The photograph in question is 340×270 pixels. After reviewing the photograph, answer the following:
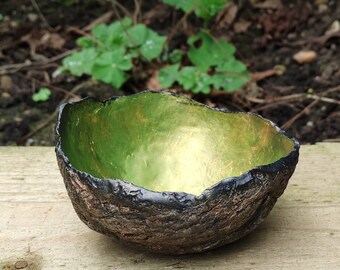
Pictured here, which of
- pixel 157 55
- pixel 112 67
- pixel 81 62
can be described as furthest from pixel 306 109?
pixel 81 62

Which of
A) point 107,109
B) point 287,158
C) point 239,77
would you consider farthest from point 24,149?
point 239,77

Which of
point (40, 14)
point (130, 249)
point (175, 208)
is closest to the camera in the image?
point (175, 208)

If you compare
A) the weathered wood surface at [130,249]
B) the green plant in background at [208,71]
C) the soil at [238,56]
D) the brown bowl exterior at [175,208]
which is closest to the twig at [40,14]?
the soil at [238,56]

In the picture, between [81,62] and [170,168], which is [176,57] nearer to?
[81,62]

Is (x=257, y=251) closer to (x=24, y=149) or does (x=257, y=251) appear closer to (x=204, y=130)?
(x=204, y=130)

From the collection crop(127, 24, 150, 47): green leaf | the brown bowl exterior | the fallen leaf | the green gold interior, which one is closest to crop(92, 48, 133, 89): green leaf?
crop(127, 24, 150, 47): green leaf

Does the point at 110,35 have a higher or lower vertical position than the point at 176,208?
lower

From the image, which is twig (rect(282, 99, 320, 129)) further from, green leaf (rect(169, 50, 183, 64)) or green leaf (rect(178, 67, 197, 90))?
green leaf (rect(169, 50, 183, 64))

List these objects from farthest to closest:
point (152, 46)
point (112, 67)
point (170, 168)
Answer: point (152, 46) → point (112, 67) → point (170, 168)
